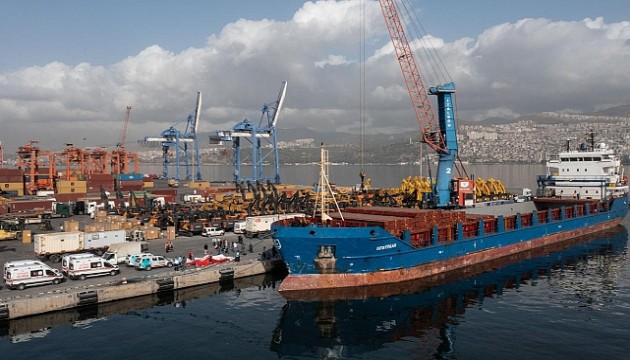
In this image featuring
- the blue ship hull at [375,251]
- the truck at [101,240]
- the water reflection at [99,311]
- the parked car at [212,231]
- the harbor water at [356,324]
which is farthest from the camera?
the parked car at [212,231]

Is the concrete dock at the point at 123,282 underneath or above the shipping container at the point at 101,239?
underneath

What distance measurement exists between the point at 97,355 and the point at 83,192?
218 ft

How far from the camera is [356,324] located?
86.2 ft

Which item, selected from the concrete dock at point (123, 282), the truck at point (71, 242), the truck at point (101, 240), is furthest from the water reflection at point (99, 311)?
the truck at point (101, 240)

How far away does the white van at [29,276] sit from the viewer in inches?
1132

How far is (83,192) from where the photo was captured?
266ft

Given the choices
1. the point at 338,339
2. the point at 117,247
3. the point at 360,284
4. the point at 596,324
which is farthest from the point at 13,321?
the point at 596,324

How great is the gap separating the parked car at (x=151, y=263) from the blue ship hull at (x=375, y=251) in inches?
363

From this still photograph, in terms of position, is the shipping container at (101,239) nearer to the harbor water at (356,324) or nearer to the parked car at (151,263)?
the parked car at (151,263)

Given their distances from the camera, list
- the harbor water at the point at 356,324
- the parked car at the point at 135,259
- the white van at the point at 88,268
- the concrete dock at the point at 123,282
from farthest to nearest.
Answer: the parked car at the point at 135,259 → the white van at the point at 88,268 → the concrete dock at the point at 123,282 → the harbor water at the point at 356,324

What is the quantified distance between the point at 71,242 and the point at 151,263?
9441 mm

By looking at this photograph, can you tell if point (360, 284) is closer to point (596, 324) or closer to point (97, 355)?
point (596, 324)

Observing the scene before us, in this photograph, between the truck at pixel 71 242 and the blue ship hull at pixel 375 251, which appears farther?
the truck at pixel 71 242

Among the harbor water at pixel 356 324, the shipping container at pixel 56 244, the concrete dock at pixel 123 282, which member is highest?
the shipping container at pixel 56 244
